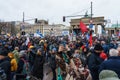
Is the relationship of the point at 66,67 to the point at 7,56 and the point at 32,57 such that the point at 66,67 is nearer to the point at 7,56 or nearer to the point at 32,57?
the point at 7,56

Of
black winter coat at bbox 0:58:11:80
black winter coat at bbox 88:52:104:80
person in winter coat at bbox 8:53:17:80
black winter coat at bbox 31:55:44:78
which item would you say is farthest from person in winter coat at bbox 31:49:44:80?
black winter coat at bbox 88:52:104:80

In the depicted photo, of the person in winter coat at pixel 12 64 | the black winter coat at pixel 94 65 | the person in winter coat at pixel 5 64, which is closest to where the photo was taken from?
the black winter coat at pixel 94 65

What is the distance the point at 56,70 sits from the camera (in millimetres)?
10695

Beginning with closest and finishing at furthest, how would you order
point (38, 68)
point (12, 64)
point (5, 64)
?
point (5, 64)
point (12, 64)
point (38, 68)

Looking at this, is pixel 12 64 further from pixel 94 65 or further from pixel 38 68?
pixel 94 65

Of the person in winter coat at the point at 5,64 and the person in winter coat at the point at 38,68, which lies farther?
the person in winter coat at the point at 38,68

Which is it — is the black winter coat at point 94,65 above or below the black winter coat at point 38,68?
above

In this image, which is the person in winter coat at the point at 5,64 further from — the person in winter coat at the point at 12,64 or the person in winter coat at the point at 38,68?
the person in winter coat at the point at 38,68

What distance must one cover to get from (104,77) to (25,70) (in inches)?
249

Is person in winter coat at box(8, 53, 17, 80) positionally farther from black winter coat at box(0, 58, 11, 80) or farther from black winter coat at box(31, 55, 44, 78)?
black winter coat at box(31, 55, 44, 78)

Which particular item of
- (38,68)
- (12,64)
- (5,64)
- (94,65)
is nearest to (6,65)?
(5,64)

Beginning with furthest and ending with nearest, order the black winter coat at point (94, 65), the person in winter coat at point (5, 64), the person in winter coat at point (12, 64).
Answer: the person in winter coat at point (12, 64) < the person in winter coat at point (5, 64) < the black winter coat at point (94, 65)

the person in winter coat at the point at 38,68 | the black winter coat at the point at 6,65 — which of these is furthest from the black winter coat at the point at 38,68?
the black winter coat at the point at 6,65

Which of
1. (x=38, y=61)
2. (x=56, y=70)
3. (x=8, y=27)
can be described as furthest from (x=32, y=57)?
(x=8, y=27)
